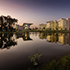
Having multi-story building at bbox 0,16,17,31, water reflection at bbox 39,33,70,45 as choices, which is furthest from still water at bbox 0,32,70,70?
multi-story building at bbox 0,16,17,31

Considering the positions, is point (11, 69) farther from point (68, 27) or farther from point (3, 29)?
point (68, 27)

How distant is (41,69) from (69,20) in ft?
512

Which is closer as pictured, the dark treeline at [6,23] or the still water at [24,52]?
the still water at [24,52]

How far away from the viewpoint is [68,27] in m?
128

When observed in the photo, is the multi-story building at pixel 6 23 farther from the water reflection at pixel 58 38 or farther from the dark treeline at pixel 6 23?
the water reflection at pixel 58 38

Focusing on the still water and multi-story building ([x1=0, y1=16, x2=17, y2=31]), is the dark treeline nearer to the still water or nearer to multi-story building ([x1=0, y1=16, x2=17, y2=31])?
multi-story building ([x1=0, y1=16, x2=17, y2=31])

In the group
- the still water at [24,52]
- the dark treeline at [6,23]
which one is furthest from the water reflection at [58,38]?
the dark treeline at [6,23]

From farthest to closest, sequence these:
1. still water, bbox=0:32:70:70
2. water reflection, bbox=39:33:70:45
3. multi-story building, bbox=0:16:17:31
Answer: multi-story building, bbox=0:16:17:31 < water reflection, bbox=39:33:70:45 < still water, bbox=0:32:70:70

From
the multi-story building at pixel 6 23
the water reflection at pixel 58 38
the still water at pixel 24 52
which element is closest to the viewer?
the still water at pixel 24 52

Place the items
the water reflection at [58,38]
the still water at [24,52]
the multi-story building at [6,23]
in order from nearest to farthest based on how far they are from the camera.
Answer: the still water at [24,52], the water reflection at [58,38], the multi-story building at [6,23]

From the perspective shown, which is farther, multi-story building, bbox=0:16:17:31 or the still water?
multi-story building, bbox=0:16:17:31

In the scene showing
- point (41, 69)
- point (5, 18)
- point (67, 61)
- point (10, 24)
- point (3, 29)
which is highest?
point (5, 18)

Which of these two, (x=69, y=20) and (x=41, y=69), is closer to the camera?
(x=41, y=69)

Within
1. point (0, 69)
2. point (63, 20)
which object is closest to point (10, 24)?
point (0, 69)
